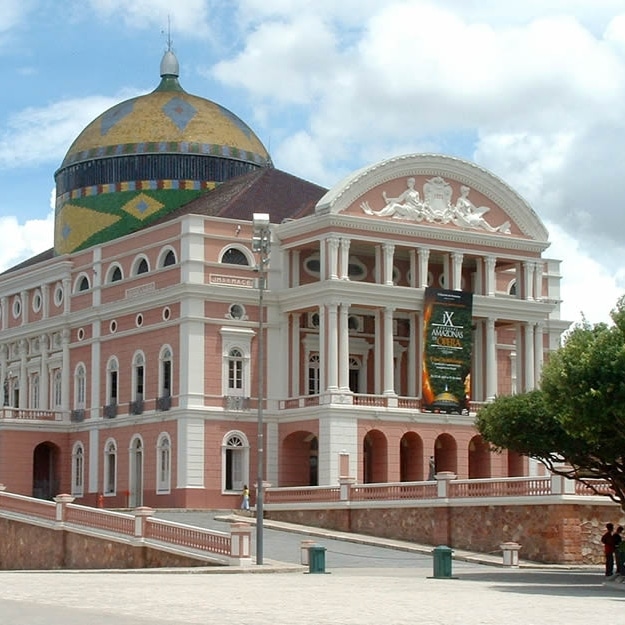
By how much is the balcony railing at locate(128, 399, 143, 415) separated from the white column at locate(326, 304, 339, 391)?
8.15 meters

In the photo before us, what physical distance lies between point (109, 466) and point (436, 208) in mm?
16576

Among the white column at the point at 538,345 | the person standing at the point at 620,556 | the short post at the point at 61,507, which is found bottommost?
the person standing at the point at 620,556

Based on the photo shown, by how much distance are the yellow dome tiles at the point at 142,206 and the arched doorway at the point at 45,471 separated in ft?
34.8

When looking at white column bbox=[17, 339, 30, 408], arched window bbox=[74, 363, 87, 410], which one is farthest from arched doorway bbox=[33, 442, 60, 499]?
white column bbox=[17, 339, 30, 408]

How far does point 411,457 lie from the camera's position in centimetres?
6381

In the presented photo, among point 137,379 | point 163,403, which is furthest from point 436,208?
point 137,379

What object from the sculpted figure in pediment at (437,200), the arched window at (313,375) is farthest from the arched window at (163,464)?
the sculpted figure in pediment at (437,200)

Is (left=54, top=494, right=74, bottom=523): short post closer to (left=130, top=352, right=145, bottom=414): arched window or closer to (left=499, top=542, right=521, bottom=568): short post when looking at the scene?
(left=130, top=352, right=145, bottom=414): arched window

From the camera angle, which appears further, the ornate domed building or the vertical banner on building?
the vertical banner on building

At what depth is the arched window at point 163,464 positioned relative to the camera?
62.7 meters

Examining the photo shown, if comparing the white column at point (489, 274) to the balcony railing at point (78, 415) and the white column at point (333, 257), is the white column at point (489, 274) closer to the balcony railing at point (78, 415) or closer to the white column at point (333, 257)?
the white column at point (333, 257)

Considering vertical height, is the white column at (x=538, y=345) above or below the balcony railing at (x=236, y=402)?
above

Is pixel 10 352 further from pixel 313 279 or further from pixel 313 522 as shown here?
pixel 313 522

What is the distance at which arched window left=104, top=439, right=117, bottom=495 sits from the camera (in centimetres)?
6669
